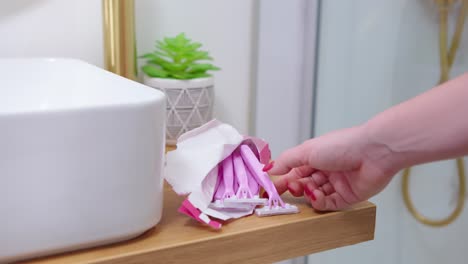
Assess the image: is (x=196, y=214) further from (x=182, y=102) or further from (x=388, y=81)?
(x=388, y=81)

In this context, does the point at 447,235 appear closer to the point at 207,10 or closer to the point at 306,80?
the point at 306,80

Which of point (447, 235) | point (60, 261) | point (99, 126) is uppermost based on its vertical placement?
point (99, 126)

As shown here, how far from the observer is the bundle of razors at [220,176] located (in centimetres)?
54

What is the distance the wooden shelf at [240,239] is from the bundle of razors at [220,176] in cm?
1

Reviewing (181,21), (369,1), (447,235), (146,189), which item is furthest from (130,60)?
(447,235)

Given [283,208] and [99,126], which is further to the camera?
[283,208]

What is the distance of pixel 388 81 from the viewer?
1.03m

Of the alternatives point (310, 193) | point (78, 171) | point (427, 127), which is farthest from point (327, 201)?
point (78, 171)

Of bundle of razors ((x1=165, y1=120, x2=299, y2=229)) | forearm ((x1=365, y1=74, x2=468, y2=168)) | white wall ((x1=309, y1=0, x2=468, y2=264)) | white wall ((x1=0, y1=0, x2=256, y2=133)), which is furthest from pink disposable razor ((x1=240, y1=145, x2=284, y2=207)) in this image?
white wall ((x1=309, y1=0, x2=468, y2=264))

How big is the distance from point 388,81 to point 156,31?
471 millimetres

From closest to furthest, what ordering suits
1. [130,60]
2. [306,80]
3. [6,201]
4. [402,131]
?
[6,201]
[402,131]
[130,60]
[306,80]

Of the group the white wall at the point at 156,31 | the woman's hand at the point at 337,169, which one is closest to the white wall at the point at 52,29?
the white wall at the point at 156,31

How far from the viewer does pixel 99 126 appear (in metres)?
0.42

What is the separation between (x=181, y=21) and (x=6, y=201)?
556 millimetres
